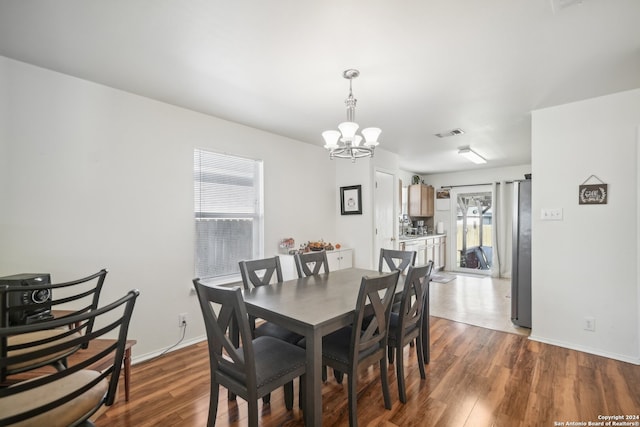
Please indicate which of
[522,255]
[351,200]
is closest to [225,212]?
[351,200]

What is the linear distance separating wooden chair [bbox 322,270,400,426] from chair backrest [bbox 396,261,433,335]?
16 centimetres

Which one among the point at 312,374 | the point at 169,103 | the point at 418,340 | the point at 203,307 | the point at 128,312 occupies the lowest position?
the point at 418,340

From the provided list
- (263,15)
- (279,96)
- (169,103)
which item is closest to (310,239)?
(279,96)

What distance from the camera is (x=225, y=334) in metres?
1.56

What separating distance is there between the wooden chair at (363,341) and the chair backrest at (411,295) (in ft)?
0.52

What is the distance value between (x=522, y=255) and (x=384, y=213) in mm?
1997

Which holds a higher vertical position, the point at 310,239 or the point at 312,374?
the point at 310,239

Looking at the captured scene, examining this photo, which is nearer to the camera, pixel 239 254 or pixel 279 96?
pixel 279 96

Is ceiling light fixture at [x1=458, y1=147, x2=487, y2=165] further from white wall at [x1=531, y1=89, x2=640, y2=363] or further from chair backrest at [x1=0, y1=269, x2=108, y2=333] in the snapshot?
chair backrest at [x1=0, y1=269, x2=108, y2=333]

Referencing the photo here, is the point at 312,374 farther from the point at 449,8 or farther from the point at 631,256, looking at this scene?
the point at 631,256

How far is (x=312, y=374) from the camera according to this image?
4.88 feet

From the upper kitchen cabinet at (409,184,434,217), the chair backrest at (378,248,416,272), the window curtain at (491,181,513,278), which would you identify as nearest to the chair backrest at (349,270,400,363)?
the chair backrest at (378,248,416,272)

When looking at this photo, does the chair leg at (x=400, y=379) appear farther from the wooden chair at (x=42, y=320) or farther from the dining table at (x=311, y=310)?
the wooden chair at (x=42, y=320)

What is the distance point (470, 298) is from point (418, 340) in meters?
2.80
